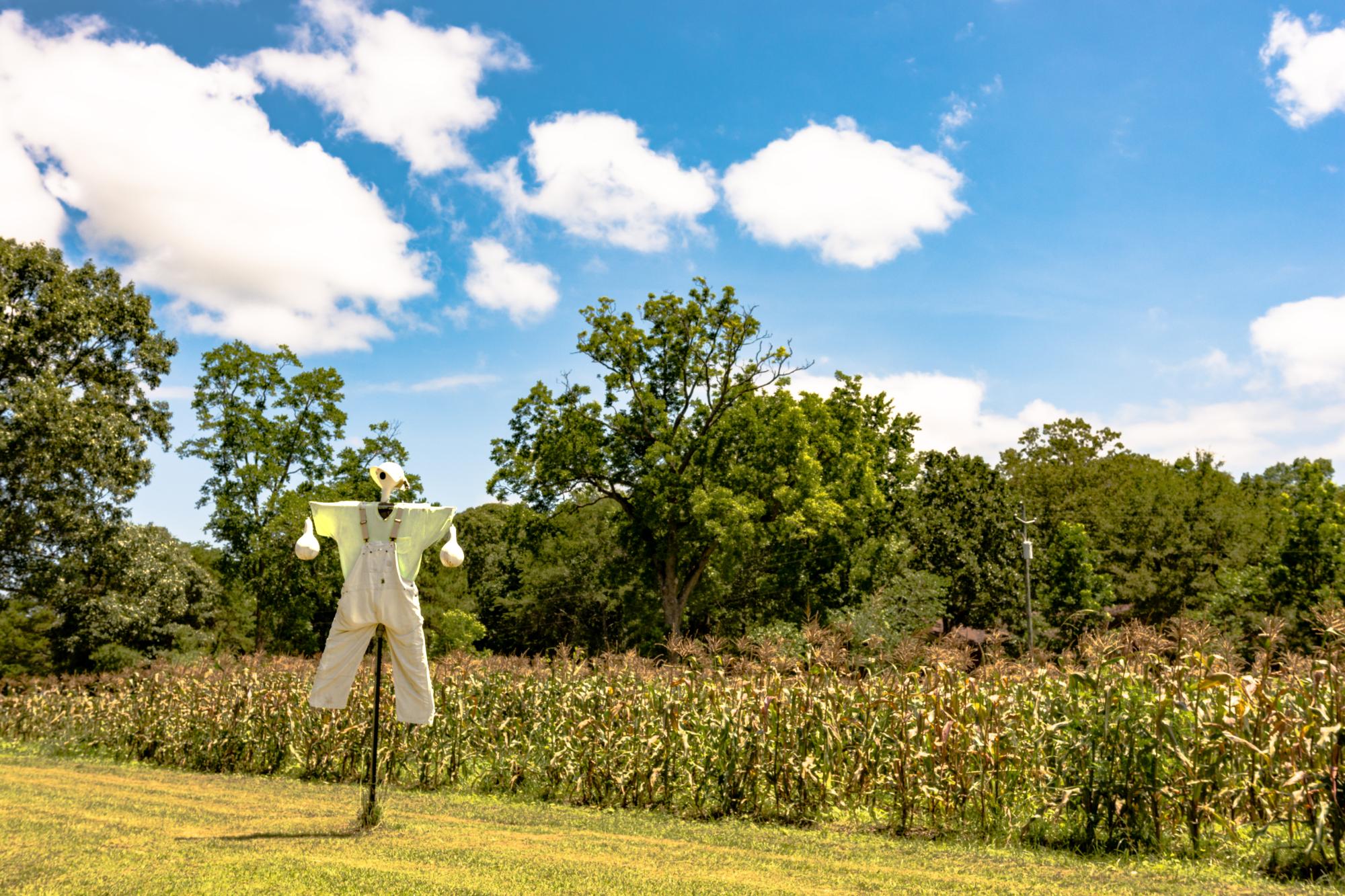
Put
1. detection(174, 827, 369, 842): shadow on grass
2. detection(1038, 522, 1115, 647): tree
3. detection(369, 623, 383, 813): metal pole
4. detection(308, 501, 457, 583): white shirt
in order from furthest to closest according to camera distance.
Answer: detection(1038, 522, 1115, 647): tree, detection(308, 501, 457, 583): white shirt, detection(369, 623, 383, 813): metal pole, detection(174, 827, 369, 842): shadow on grass

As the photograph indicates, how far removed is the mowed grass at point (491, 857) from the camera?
4434 mm

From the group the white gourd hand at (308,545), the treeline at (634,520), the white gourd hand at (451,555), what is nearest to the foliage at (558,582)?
the treeline at (634,520)

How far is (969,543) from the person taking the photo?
31.0 metres

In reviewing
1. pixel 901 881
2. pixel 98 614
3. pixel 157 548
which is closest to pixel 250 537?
pixel 157 548

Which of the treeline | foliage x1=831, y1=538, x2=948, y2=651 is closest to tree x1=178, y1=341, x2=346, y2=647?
the treeline

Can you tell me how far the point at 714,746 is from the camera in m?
6.89

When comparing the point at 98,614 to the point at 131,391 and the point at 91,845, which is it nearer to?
the point at 131,391

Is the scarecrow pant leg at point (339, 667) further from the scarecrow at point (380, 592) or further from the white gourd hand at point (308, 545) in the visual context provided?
the white gourd hand at point (308, 545)

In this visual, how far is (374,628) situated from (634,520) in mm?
19611

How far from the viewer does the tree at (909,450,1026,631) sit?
30453 millimetres

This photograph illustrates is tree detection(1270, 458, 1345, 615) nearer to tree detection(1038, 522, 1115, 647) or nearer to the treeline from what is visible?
the treeline

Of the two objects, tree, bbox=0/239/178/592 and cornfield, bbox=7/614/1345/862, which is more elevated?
tree, bbox=0/239/178/592

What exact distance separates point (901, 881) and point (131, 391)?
2330 centimetres

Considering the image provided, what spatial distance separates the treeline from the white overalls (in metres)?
11.8
